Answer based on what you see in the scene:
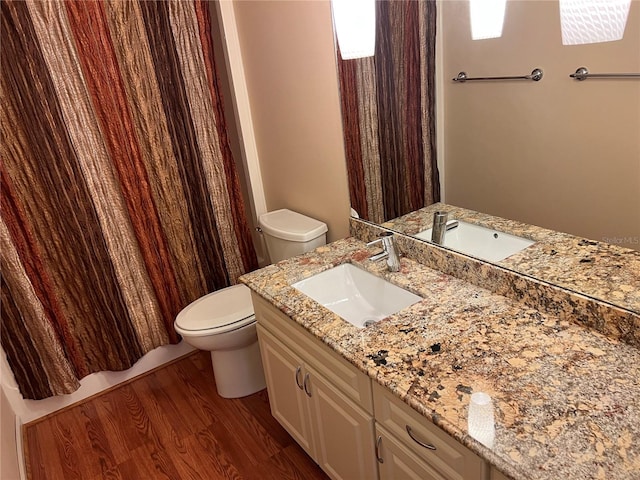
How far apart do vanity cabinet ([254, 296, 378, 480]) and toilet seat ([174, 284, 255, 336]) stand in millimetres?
321

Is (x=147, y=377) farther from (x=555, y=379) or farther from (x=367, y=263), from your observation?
(x=555, y=379)

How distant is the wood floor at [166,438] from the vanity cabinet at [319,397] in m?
0.23

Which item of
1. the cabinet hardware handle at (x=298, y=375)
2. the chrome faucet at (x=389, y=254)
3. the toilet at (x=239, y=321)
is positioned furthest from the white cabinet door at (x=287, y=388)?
the chrome faucet at (x=389, y=254)

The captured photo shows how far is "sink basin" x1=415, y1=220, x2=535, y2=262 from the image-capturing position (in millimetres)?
1477

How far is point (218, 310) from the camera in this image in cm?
232

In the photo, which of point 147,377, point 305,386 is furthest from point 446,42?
point 147,377

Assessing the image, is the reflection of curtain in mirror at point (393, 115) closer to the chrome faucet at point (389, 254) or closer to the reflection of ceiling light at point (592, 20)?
the chrome faucet at point (389, 254)

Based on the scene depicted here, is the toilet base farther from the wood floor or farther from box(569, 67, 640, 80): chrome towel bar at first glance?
box(569, 67, 640, 80): chrome towel bar

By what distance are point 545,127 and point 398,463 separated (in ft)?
3.22

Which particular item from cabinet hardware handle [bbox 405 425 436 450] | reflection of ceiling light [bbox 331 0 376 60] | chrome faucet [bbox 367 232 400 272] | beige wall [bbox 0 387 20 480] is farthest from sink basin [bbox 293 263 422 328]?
beige wall [bbox 0 387 20 480]

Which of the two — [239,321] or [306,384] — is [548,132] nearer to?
[306,384]

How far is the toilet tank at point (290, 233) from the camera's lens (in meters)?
2.24

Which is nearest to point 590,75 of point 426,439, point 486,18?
point 486,18

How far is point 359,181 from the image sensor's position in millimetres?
2012
